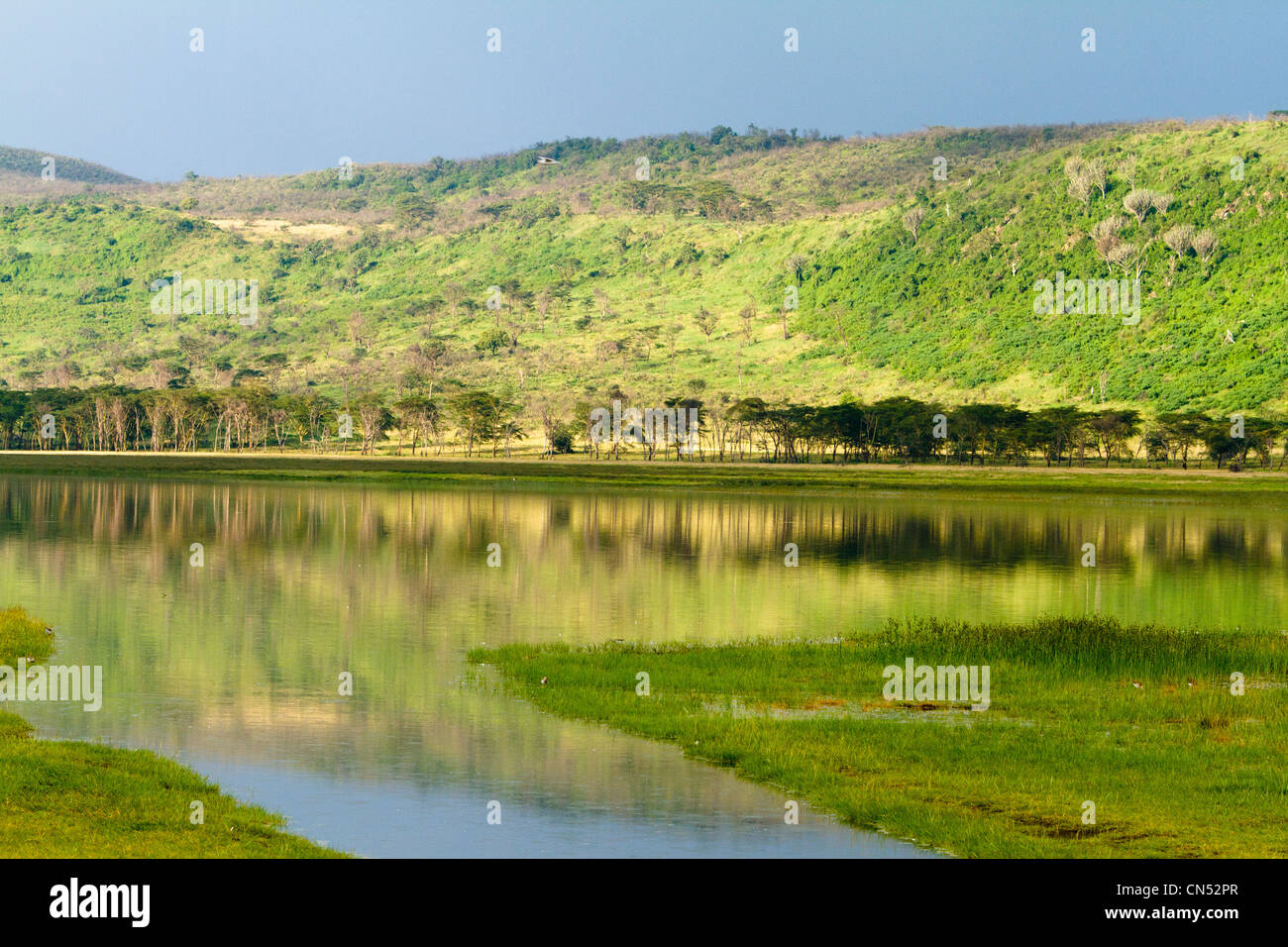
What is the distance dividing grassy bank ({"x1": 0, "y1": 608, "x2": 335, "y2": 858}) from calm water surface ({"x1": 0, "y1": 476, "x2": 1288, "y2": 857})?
970 millimetres

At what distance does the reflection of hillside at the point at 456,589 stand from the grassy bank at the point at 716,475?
2773cm

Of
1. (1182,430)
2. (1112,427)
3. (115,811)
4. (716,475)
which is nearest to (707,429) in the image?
(716,475)

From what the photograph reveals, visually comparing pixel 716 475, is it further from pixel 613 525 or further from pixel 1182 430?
pixel 613 525

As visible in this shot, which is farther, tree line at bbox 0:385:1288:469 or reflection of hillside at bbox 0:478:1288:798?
tree line at bbox 0:385:1288:469

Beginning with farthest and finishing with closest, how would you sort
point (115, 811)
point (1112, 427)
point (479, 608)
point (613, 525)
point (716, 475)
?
point (1112, 427) → point (716, 475) → point (613, 525) → point (479, 608) → point (115, 811)

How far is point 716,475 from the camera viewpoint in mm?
132125

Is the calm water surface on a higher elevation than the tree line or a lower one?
lower

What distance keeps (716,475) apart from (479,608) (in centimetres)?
9274

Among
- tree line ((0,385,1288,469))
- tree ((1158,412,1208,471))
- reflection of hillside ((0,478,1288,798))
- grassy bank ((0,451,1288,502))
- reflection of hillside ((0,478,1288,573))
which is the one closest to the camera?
reflection of hillside ((0,478,1288,798))

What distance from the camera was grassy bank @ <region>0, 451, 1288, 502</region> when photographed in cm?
11806

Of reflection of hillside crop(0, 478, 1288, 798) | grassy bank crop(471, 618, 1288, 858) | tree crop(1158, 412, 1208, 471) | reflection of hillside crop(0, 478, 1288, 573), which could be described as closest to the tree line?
tree crop(1158, 412, 1208, 471)

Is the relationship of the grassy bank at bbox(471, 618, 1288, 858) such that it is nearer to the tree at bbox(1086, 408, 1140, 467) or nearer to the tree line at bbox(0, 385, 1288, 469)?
the tree line at bbox(0, 385, 1288, 469)

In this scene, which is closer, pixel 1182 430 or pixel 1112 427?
pixel 1182 430

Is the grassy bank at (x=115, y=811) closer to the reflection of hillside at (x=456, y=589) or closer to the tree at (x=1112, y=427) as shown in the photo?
the reflection of hillside at (x=456, y=589)
